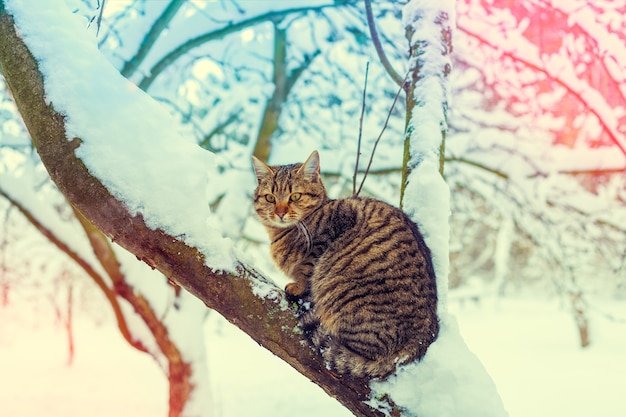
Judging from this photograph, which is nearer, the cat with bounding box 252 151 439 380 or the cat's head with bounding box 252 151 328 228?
the cat with bounding box 252 151 439 380

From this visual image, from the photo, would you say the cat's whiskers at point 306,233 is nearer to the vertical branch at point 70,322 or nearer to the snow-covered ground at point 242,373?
the snow-covered ground at point 242,373

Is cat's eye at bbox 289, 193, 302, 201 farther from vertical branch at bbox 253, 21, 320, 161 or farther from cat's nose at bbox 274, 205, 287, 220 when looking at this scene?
vertical branch at bbox 253, 21, 320, 161

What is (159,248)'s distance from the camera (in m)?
1.48

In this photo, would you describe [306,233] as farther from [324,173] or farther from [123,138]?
[324,173]

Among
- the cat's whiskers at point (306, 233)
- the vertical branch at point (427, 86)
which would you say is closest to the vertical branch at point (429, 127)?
the vertical branch at point (427, 86)

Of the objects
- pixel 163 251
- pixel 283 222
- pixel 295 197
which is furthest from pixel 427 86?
pixel 163 251

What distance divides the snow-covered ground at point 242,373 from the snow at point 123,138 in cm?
312

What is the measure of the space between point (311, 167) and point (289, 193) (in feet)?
0.60

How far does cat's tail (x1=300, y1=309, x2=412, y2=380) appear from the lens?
1540mm

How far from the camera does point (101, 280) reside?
347cm

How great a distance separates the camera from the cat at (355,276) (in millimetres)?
1635

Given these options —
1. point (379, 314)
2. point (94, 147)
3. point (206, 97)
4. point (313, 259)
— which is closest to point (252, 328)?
point (379, 314)

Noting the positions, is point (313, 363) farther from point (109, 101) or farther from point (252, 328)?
point (109, 101)

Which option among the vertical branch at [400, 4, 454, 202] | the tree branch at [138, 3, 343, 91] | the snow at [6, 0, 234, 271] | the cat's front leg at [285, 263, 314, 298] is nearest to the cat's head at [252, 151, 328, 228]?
the cat's front leg at [285, 263, 314, 298]
